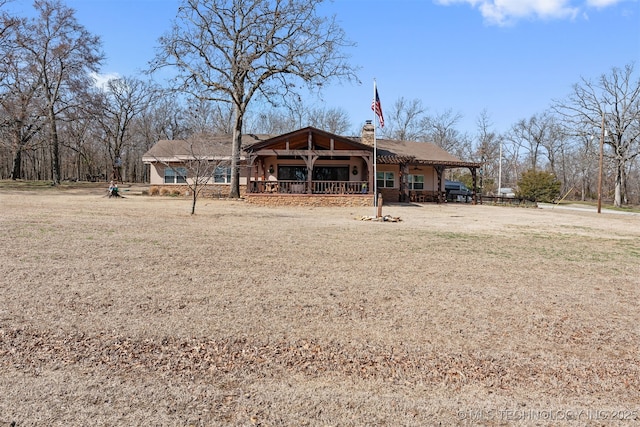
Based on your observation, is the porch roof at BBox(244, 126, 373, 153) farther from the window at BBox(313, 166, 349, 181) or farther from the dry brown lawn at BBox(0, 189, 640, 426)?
the dry brown lawn at BBox(0, 189, 640, 426)

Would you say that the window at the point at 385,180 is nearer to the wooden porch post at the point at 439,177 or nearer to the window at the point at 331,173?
the window at the point at 331,173

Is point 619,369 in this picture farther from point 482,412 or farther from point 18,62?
point 18,62

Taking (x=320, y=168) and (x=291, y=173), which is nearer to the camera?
(x=291, y=173)

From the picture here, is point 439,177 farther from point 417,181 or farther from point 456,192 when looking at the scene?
point 456,192

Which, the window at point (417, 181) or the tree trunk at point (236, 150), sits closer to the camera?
the tree trunk at point (236, 150)

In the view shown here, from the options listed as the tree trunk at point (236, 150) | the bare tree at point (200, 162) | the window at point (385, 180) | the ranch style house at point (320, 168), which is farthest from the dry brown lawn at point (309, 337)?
the window at point (385, 180)

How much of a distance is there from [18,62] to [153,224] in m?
28.2

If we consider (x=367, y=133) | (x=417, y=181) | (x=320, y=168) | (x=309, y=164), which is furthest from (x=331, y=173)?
(x=417, y=181)

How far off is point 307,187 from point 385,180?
7.37 m

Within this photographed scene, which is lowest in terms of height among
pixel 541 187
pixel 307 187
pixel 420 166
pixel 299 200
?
pixel 299 200

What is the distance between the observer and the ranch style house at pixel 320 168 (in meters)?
22.3

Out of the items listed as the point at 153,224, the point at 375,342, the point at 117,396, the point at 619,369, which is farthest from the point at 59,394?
the point at 153,224

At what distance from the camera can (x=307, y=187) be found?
22.8m

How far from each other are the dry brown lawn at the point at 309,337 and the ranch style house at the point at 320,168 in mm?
13048
